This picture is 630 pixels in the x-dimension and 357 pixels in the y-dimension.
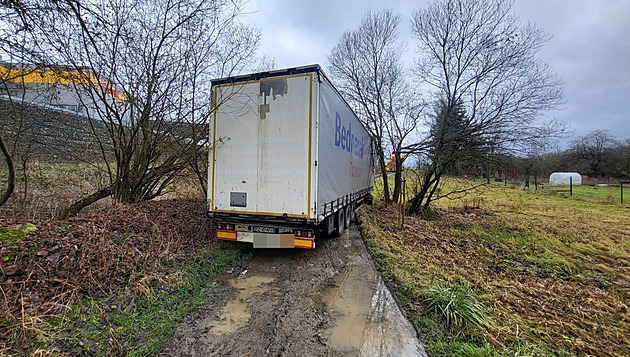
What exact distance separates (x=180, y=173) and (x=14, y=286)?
478cm

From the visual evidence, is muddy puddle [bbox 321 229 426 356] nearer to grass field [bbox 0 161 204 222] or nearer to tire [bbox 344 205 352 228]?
tire [bbox 344 205 352 228]

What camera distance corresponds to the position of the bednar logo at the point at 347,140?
5792mm

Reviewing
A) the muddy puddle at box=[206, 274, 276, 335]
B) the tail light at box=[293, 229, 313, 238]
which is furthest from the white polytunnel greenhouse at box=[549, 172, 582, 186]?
the muddy puddle at box=[206, 274, 276, 335]

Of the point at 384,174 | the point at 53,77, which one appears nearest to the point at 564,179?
the point at 384,174

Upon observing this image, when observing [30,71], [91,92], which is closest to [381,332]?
[30,71]

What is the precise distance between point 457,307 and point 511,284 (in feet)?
5.99

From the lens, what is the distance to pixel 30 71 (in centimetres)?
412

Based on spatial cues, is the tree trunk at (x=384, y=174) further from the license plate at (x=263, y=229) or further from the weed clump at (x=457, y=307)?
the weed clump at (x=457, y=307)

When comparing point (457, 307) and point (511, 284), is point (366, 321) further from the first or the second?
point (511, 284)

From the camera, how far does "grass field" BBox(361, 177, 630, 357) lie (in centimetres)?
270

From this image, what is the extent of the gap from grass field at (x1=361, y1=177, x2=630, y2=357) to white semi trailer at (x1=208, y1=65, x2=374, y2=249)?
6.26ft

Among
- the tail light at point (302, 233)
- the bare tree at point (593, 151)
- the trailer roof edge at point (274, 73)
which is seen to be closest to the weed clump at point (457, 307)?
the tail light at point (302, 233)

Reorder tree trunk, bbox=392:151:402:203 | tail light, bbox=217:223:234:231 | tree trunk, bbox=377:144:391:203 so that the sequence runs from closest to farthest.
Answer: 1. tail light, bbox=217:223:234:231
2. tree trunk, bbox=392:151:402:203
3. tree trunk, bbox=377:144:391:203

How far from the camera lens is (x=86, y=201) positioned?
18.5ft
